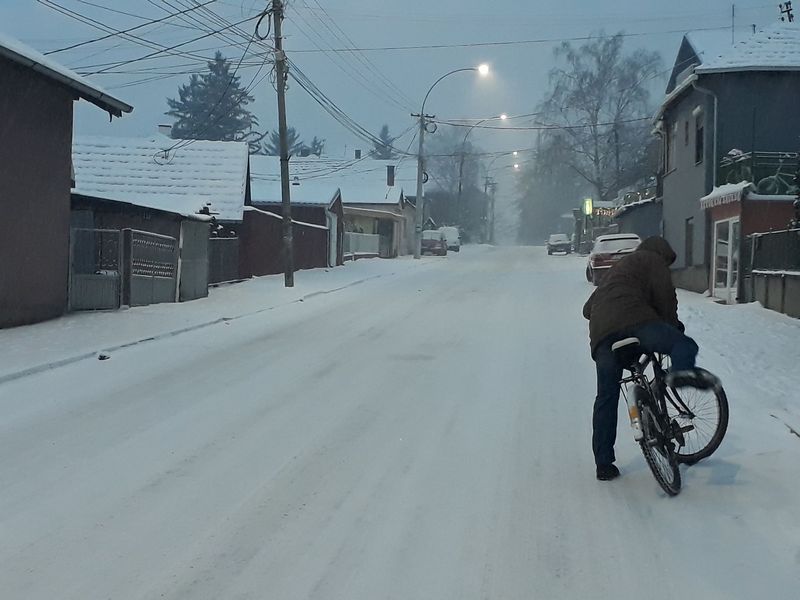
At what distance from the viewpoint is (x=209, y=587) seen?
4352mm

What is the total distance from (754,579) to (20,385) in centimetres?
810

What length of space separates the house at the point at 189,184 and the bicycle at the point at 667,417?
54.1ft

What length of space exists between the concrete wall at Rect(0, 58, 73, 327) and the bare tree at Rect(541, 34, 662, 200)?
4585 centimetres

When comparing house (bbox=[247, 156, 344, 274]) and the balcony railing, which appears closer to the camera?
the balcony railing

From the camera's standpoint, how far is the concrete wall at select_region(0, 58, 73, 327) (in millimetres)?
14289

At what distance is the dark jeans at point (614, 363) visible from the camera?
19.0 feet

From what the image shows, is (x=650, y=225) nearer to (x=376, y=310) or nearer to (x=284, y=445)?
(x=376, y=310)

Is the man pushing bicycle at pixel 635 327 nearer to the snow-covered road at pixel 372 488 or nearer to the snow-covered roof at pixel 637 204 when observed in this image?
the snow-covered road at pixel 372 488

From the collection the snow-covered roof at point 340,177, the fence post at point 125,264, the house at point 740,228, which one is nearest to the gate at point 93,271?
the fence post at point 125,264

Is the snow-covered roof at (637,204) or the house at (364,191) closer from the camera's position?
the snow-covered roof at (637,204)

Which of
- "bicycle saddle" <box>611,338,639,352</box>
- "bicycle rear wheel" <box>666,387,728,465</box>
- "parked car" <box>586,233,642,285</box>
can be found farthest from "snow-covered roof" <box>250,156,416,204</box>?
"bicycle saddle" <box>611,338,639,352</box>

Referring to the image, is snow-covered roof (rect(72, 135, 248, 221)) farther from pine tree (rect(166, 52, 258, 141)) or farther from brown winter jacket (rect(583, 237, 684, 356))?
pine tree (rect(166, 52, 258, 141))

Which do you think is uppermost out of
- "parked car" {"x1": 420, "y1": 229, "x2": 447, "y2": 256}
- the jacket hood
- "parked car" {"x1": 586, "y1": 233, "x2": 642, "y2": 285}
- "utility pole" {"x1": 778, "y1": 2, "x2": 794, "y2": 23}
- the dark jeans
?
"utility pole" {"x1": 778, "y1": 2, "x2": 794, "y2": 23}

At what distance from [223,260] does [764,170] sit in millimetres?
14919
